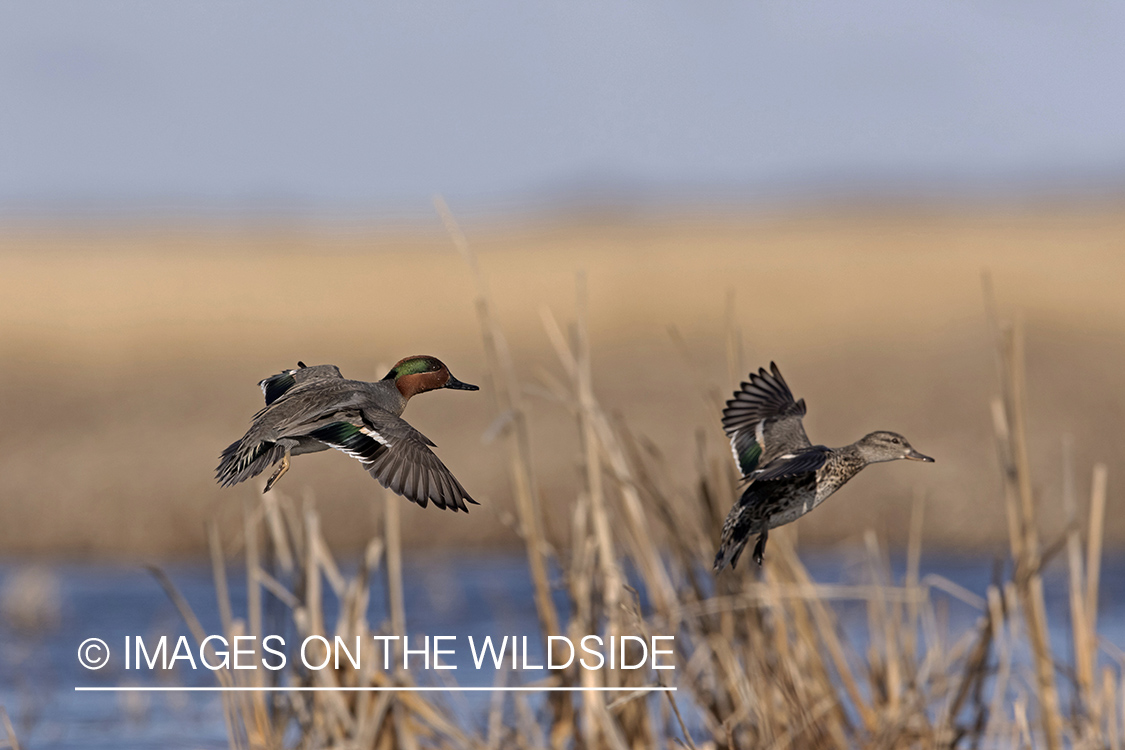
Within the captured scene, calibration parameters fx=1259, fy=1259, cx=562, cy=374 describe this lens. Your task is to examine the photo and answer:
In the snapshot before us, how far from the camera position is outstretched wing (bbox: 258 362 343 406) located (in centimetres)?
130

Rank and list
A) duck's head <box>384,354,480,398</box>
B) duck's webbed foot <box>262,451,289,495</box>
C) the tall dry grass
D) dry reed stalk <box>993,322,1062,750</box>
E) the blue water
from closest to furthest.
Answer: duck's webbed foot <box>262,451,289,495</box> < duck's head <box>384,354,480,398</box> < dry reed stalk <box>993,322,1062,750</box> < the tall dry grass < the blue water

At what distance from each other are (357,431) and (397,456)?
3.0 inches

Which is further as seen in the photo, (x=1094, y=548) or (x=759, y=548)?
(x=1094, y=548)

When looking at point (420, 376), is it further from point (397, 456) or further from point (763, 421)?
point (763, 421)

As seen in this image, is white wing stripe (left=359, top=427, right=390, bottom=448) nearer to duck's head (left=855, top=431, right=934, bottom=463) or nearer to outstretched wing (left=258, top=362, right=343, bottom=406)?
outstretched wing (left=258, top=362, right=343, bottom=406)

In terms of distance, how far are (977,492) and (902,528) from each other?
3.03 m

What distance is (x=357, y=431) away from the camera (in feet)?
3.87

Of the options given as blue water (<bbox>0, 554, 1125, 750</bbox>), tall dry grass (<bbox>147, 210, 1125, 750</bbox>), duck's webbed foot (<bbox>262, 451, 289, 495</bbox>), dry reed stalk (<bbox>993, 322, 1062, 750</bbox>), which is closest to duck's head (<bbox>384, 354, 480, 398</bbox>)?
duck's webbed foot (<bbox>262, 451, 289, 495</bbox>)

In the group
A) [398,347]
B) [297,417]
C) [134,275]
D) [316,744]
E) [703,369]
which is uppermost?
[134,275]

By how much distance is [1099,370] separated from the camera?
21.7 metres

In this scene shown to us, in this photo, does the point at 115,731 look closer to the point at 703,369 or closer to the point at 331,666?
the point at 331,666

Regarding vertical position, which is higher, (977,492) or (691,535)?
(977,492)

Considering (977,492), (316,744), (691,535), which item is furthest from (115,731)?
(977,492)

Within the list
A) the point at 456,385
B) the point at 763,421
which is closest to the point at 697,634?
the point at 763,421
